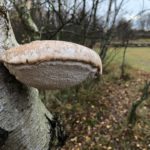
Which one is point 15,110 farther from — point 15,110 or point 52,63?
point 52,63

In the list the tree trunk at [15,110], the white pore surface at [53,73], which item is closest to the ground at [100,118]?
the tree trunk at [15,110]

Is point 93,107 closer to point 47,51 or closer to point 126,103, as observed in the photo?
point 126,103

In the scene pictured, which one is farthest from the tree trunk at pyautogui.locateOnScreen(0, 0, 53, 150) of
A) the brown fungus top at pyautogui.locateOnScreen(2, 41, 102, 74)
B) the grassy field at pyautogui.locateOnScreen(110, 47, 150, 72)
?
the grassy field at pyautogui.locateOnScreen(110, 47, 150, 72)

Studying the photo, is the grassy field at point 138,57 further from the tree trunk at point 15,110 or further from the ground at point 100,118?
the tree trunk at point 15,110

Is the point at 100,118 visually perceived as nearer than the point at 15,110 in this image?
No

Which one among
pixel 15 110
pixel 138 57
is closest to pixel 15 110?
pixel 15 110

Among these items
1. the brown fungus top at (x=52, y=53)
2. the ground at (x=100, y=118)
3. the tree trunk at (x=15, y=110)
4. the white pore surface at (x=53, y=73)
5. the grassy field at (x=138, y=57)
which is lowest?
the grassy field at (x=138, y=57)
